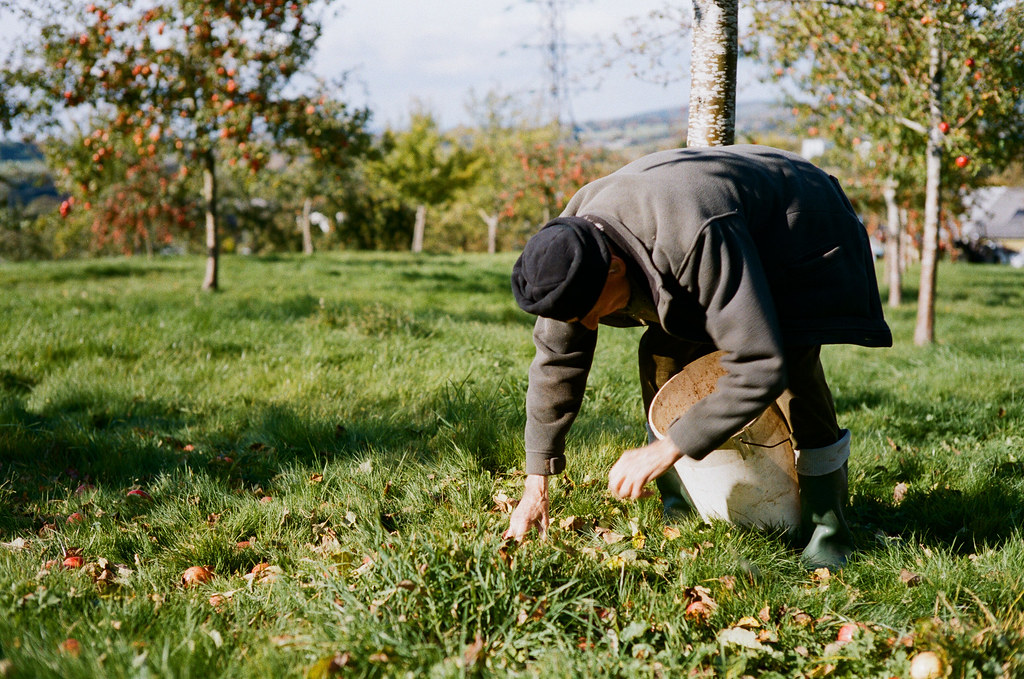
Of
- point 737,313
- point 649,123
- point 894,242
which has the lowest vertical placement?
point 737,313

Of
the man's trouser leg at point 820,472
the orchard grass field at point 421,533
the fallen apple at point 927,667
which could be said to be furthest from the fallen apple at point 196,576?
the fallen apple at point 927,667

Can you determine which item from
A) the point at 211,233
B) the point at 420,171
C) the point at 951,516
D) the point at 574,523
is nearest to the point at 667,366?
the point at 574,523

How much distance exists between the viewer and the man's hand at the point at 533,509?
2584mm

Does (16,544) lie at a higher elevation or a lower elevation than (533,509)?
lower

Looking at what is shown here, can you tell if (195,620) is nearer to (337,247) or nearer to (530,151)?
(530,151)

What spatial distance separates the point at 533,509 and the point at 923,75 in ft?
24.0

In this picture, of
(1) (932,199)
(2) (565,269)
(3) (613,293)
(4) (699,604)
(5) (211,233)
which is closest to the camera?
(2) (565,269)

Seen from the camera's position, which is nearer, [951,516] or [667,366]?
[667,366]

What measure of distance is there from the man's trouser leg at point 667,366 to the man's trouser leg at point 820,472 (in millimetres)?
378

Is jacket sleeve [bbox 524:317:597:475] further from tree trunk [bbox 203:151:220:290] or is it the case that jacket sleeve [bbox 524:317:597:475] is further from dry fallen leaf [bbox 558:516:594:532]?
tree trunk [bbox 203:151:220:290]

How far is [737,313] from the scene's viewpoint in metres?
1.97

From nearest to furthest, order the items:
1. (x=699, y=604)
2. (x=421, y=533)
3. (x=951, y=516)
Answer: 1. (x=699, y=604)
2. (x=421, y=533)
3. (x=951, y=516)

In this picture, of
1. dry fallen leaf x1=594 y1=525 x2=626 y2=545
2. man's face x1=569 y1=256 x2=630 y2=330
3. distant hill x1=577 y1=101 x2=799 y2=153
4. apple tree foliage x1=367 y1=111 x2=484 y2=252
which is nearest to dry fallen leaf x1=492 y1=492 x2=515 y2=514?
dry fallen leaf x1=594 y1=525 x2=626 y2=545

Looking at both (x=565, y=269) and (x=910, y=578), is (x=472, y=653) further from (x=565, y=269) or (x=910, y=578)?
(x=910, y=578)
